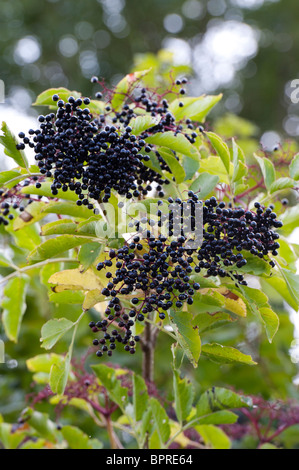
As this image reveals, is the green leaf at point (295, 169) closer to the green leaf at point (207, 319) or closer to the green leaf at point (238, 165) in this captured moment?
the green leaf at point (238, 165)

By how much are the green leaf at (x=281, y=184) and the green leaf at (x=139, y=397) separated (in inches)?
25.8

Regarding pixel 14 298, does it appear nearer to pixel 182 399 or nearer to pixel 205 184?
pixel 182 399

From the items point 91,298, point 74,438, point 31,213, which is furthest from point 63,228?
point 74,438

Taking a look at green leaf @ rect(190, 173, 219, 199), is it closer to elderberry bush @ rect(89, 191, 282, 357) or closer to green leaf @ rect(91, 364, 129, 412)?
elderberry bush @ rect(89, 191, 282, 357)

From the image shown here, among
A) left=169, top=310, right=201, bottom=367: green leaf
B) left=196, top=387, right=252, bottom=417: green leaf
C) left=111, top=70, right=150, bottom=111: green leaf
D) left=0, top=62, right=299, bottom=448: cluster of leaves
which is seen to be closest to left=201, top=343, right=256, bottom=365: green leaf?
left=0, top=62, right=299, bottom=448: cluster of leaves

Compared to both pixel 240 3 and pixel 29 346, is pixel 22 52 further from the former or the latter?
pixel 29 346

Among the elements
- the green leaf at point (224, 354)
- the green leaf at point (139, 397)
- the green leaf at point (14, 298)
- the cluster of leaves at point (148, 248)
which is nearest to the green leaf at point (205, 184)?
the cluster of leaves at point (148, 248)

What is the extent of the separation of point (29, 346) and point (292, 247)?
1.84 meters

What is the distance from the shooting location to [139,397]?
1.34m

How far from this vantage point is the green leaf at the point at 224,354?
1059 mm

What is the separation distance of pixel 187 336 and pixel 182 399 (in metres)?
0.43

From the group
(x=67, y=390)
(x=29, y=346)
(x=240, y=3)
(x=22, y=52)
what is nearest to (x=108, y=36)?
(x=22, y=52)

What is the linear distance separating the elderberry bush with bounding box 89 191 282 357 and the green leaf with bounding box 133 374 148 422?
35 cm
